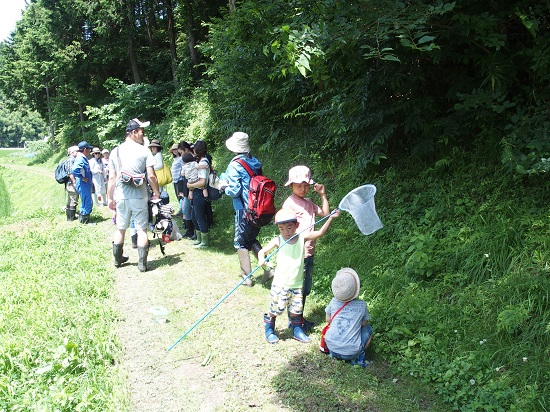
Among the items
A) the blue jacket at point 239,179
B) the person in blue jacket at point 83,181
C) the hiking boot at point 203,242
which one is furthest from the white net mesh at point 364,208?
the person in blue jacket at point 83,181

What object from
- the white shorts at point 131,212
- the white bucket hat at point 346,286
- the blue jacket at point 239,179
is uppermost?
the blue jacket at point 239,179

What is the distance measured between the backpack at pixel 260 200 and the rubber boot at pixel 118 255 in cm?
246

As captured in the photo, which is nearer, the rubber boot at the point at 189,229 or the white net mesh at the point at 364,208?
the white net mesh at the point at 364,208

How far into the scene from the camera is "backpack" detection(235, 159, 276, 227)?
5539 millimetres

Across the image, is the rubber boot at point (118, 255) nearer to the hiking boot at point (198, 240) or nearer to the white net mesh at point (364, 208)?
the hiking boot at point (198, 240)

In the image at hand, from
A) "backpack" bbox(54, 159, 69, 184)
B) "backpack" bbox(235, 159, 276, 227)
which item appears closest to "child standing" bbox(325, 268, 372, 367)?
"backpack" bbox(235, 159, 276, 227)

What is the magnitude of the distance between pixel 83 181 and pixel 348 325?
846cm

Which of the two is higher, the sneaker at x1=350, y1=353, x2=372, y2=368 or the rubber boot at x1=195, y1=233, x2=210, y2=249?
the rubber boot at x1=195, y1=233, x2=210, y2=249

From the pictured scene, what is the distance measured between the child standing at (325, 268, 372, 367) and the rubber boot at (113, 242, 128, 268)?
3.97m

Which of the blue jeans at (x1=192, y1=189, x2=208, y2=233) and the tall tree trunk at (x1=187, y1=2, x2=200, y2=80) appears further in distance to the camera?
the tall tree trunk at (x1=187, y1=2, x2=200, y2=80)

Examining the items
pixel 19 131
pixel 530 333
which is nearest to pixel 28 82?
pixel 530 333

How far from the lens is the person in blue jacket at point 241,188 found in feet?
19.2

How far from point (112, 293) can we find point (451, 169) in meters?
4.74

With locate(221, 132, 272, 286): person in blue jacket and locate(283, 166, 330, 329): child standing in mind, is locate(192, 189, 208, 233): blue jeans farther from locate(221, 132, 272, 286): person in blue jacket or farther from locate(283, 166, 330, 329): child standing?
locate(283, 166, 330, 329): child standing
